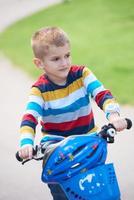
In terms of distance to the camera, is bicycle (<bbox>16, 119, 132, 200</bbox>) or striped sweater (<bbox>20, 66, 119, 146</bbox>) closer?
bicycle (<bbox>16, 119, 132, 200</bbox>)

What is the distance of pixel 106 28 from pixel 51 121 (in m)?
7.84

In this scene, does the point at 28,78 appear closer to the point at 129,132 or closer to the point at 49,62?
the point at 129,132

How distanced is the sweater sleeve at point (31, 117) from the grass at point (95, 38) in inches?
130

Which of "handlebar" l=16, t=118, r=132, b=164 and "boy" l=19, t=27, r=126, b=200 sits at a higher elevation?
"boy" l=19, t=27, r=126, b=200

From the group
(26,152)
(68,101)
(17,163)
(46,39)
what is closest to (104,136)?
(26,152)

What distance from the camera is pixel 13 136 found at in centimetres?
686

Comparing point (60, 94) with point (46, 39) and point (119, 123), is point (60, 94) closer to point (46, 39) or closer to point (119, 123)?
point (46, 39)

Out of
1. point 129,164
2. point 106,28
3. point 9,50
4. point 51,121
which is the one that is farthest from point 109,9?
point 51,121

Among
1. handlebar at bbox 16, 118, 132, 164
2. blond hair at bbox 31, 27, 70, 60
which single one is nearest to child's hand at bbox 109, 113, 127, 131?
handlebar at bbox 16, 118, 132, 164

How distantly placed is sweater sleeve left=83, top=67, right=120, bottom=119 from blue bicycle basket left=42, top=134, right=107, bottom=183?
0.43 m

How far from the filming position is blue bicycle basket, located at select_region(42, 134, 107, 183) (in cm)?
345

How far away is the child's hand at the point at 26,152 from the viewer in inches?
142

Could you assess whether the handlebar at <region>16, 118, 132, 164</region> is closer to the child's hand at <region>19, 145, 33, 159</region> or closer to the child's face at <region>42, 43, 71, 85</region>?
the child's hand at <region>19, 145, 33, 159</region>

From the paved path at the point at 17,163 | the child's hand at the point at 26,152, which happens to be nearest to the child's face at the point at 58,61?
the child's hand at the point at 26,152
